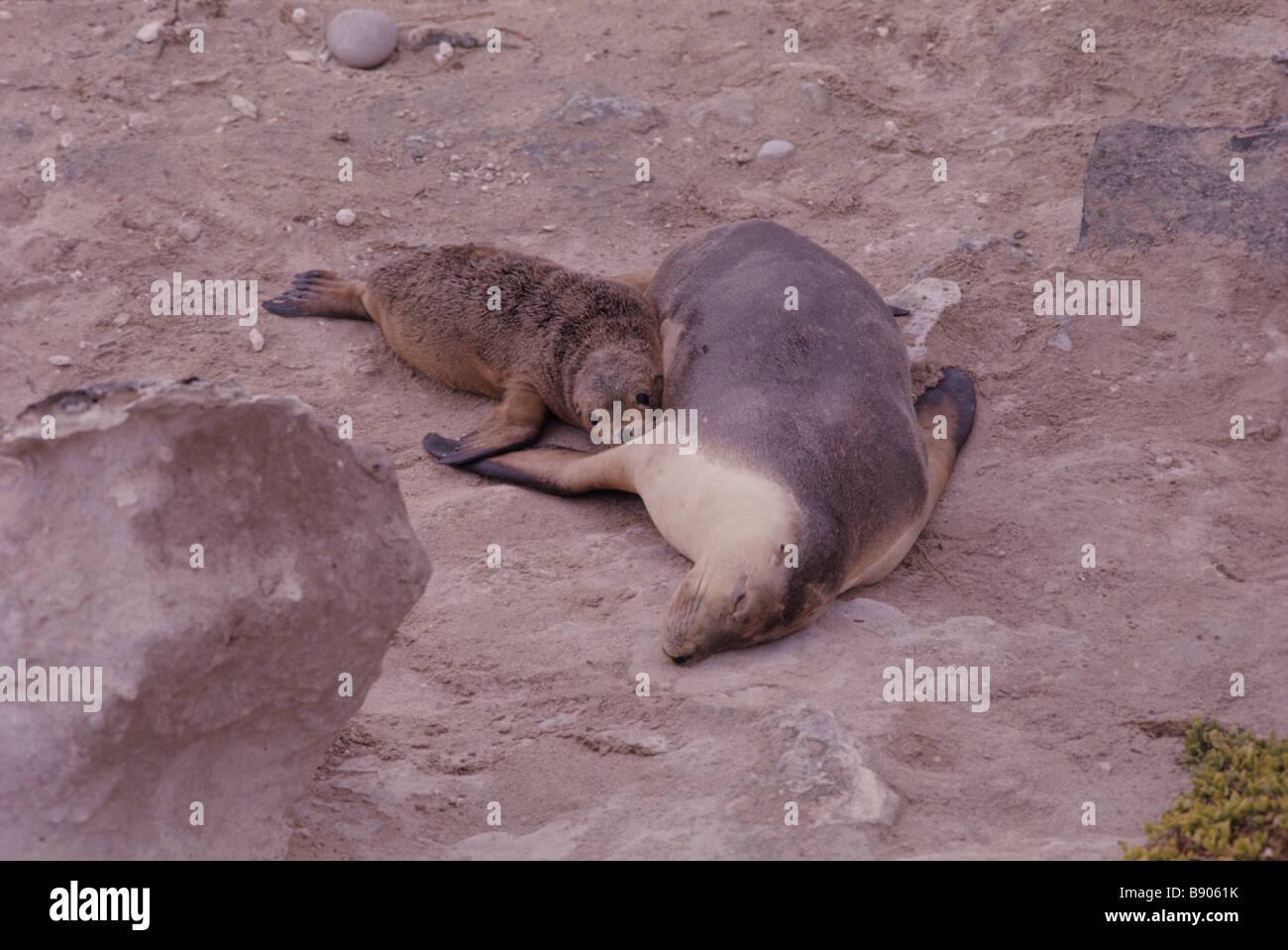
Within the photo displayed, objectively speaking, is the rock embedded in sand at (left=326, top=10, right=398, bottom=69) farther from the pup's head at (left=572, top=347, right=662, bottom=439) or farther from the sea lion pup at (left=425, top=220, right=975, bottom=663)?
the pup's head at (left=572, top=347, right=662, bottom=439)

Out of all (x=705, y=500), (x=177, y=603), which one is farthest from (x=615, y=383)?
(x=177, y=603)

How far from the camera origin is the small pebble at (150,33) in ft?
24.8

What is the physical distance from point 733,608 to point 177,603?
1842mm

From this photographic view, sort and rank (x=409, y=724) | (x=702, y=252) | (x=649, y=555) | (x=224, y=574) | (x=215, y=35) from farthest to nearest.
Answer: (x=215, y=35), (x=702, y=252), (x=649, y=555), (x=409, y=724), (x=224, y=574)

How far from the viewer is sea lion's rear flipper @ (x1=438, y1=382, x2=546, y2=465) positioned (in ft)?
17.2

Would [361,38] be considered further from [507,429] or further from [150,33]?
[507,429]

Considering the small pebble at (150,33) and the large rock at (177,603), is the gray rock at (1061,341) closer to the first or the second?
the large rock at (177,603)

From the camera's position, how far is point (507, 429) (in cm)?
542

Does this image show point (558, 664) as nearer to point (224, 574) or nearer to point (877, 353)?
point (224, 574)

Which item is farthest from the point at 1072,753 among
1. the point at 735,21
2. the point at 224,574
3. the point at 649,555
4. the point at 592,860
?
the point at 735,21

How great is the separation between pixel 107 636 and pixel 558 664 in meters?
1.60

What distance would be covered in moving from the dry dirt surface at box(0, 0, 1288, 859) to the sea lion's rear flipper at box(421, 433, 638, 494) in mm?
77

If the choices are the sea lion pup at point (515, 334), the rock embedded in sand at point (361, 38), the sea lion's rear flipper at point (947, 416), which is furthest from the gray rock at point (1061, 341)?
the rock embedded in sand at point (361, 38)

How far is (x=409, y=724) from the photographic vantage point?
3.60 m
